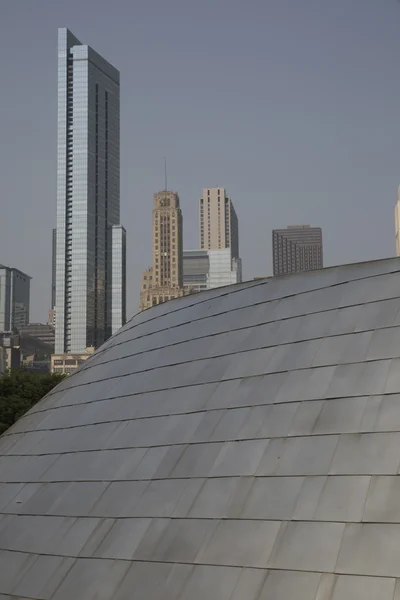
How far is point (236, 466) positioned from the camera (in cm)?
1057

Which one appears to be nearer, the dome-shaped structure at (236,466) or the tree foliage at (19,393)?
the dome-shaped structure at (236,466)

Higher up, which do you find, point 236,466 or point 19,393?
point 236,466

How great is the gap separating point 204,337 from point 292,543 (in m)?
7.15

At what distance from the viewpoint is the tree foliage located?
4366 centimetres

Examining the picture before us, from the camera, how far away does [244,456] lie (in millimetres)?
10695

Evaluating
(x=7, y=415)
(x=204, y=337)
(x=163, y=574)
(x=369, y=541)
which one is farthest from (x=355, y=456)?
(x=7, y=415)

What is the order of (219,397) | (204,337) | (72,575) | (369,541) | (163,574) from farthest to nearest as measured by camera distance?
(204,337) < (219,397) < (72,575) < (163,574) < (369,541)

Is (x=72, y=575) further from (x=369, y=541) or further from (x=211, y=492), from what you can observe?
(x=369, y=541)

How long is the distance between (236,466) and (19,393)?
38.0 metres

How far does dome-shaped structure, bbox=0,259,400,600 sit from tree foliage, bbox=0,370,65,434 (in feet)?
94.1

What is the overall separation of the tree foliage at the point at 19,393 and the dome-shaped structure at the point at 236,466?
2869 centimetres

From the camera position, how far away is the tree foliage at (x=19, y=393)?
143 feet

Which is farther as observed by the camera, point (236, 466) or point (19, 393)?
point (19, 393)

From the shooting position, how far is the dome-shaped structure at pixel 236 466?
8.62 metres
